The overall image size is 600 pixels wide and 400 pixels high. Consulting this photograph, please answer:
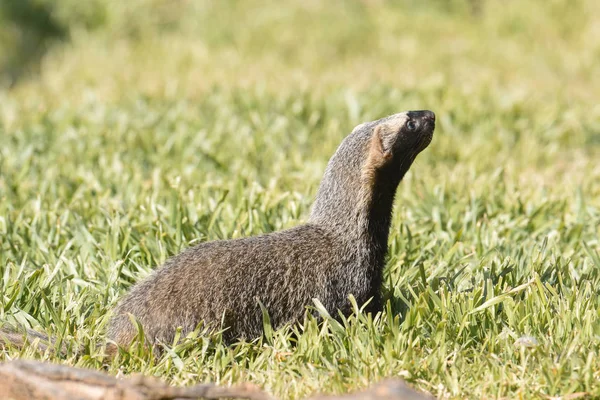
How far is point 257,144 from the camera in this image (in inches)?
287

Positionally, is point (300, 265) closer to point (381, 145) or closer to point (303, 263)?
point (303, 263)

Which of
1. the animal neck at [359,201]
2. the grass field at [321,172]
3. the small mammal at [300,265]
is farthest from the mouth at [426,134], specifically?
the grass field at [321,172]

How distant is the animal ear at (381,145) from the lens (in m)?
4.20

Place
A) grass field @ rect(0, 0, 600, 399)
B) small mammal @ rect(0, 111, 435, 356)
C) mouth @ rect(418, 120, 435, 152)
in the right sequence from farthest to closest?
mouth @ rect(418, 120, 435, 152) → small mammal @ rect(0, 111, 435, 356) → grass field @ rect(0, 0, 600, 399)

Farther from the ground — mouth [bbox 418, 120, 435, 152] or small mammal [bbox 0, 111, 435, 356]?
mouth [bbox 418, 120, 435, 152]

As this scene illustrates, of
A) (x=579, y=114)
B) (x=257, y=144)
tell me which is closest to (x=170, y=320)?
(x=257, y=144)

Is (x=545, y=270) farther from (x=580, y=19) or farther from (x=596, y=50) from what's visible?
(x=580, y=19)

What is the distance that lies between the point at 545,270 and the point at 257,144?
3235 mm

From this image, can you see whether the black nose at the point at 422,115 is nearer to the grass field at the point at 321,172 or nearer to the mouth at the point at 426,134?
the mouth at the point at 426,134

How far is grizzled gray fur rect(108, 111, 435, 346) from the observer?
383 cm

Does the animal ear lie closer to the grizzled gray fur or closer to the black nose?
the grizzled gray fur

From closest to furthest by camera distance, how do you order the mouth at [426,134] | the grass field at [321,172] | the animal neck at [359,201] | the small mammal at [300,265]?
1. the grass field at [321,172]
2. the small mammal at [300,265]
3. the animal neck at [359,201]
4. the mouth at [426,134]

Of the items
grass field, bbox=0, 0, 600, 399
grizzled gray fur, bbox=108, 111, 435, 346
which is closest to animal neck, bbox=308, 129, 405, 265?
grizzled gray fur, bbox=108, 111, 435, 346

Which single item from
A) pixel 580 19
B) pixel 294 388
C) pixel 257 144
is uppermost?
pixel 580 19
